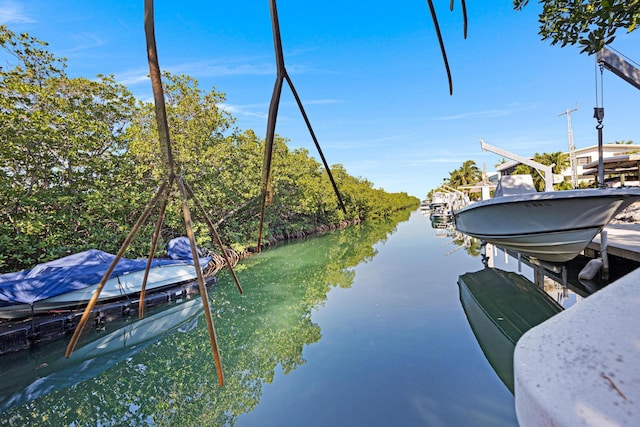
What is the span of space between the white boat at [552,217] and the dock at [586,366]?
5.64m

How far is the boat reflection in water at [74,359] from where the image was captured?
460cm

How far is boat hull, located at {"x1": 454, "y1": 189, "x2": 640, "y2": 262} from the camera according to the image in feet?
16.8

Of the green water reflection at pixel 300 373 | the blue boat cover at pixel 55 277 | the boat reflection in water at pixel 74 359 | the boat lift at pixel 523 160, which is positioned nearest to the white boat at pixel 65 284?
the blue boat cover at pixel 55 277

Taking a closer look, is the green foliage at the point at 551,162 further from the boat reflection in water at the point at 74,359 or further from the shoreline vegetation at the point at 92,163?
the boat reflection in water at the point at 74,359

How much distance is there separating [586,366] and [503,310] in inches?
277

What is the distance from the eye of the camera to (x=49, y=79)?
8.82 meters

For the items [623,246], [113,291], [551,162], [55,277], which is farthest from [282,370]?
[551,162]

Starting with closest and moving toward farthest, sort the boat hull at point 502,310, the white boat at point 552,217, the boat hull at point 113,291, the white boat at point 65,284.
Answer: the boat hull at point 502,310, the white boat at point 552,217, the white boat at point 65,284, the boat hull at point 113,291

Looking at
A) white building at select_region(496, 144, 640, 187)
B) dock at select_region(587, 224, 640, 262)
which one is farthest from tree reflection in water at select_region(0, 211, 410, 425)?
white building at select_region(496, 144, 640, 187)

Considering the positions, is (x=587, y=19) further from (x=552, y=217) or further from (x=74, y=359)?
(x=74, y=359)

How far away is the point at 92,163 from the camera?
30.4 feet

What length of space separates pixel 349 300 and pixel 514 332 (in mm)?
3576

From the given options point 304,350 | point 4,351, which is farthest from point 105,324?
point 304,350

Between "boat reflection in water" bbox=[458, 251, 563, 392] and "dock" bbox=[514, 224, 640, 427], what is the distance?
169 inches
